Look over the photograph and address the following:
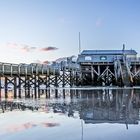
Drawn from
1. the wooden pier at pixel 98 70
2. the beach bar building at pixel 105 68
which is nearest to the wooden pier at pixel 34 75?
the wooden pier at pixel 98 70

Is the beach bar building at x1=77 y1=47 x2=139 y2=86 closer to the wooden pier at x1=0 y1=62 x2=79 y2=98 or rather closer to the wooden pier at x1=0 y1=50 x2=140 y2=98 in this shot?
the wooden pier at x1=0 y1=50 x2=140 y2=98

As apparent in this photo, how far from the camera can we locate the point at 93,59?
69.4 meters

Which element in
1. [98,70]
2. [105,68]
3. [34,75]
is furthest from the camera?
[105,68]

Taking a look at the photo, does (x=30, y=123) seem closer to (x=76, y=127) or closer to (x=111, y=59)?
(x=76, y=127)

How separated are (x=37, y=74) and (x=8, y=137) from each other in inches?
1421

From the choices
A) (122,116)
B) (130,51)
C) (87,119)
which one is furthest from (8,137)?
(130,51)

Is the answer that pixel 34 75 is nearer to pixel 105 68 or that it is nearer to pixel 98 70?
pixel 98 70

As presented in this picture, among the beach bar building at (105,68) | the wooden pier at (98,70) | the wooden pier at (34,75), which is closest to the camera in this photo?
the wooden pier at (34,75)

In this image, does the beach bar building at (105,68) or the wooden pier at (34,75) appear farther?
the beach bar building at (105,68)

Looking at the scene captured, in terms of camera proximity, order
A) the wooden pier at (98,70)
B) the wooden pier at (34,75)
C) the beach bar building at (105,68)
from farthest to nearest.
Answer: the beach bar building at (105,68)
the wooden pier at (98,70)
the wooden pier at (34,75)

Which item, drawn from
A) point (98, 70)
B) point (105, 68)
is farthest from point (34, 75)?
point (105, 68)

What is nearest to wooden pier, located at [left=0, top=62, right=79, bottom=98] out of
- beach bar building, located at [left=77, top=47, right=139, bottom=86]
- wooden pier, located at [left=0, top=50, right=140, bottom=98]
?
wooden pier, located at [left=0, top=50, right=140, bottom=98]

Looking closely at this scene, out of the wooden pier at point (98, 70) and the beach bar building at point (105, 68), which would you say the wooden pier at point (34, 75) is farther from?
the beach bar building at point (105, 68)

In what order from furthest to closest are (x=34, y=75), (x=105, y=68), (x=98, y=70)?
1. (x=105, y=68)
2. (x=98, y=70)
3. (x=34, y=75)
